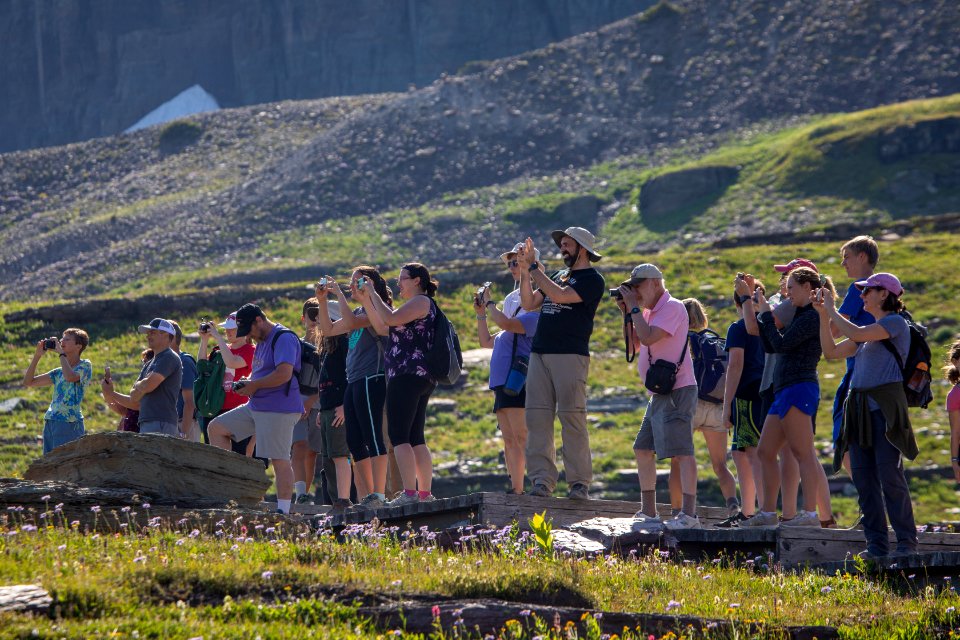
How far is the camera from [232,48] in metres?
131

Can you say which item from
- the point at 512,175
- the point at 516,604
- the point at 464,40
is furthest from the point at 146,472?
the point at 464,40

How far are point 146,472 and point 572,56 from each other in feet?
266

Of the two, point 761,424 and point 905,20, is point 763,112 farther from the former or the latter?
point 761,424

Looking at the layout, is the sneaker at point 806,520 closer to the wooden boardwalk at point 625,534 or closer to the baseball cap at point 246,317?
the wooden boardwalk at point 625,534

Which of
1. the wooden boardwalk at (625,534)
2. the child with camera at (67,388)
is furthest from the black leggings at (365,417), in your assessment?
the child with camera at (67,388)

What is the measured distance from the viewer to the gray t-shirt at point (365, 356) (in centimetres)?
1213

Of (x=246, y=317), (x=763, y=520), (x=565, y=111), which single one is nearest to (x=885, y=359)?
(x=763, y=520)

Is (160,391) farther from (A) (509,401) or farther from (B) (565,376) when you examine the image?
(B) (565,376)

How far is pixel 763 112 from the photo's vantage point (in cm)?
8150

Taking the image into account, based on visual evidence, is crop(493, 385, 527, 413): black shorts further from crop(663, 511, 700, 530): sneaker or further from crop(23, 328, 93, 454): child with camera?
crop(23, 328, 93, 454): child with camera

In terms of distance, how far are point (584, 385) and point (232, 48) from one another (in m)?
124

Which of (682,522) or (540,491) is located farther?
(540,491)

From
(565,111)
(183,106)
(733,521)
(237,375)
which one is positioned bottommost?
(733,521)

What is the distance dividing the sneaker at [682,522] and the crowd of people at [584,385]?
0.02 m
